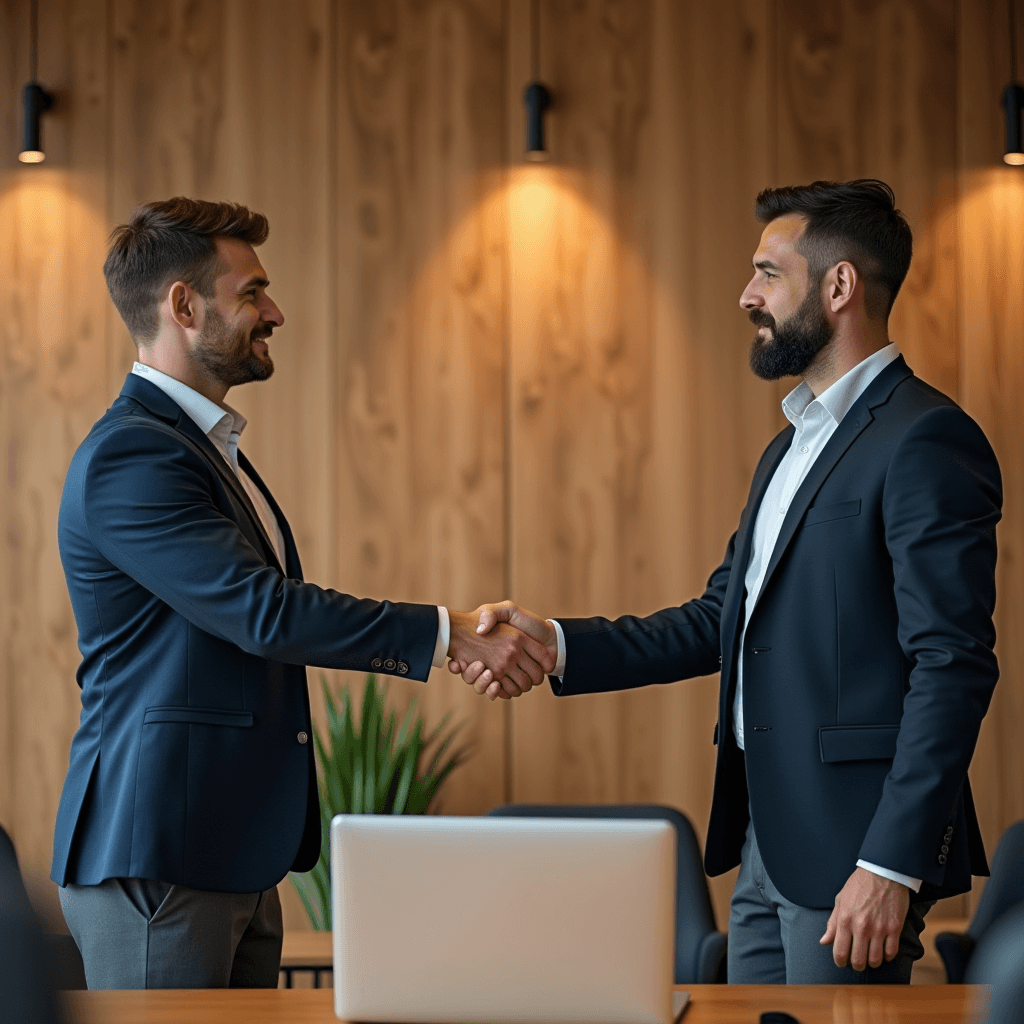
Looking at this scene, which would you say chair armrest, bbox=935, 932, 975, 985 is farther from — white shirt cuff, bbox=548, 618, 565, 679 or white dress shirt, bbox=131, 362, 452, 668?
white dress shirt, bbox=131, 362, 452, 668

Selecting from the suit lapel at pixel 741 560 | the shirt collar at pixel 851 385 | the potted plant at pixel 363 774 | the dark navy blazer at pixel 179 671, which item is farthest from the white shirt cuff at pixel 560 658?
the potted plant at pixel 363 774

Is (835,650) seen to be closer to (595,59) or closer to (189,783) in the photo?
(189,783)

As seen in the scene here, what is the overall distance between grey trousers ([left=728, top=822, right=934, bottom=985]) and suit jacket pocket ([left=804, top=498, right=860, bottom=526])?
56cm

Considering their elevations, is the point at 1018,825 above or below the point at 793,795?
below

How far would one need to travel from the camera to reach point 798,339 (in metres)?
2.44

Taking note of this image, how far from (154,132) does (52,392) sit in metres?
0.96

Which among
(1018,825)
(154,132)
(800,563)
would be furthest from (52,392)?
(1018,825)

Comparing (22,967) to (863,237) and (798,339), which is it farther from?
(863,237)

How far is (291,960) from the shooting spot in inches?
126

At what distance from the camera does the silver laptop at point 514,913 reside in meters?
1.47

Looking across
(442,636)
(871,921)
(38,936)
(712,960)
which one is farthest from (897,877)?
(38,936)

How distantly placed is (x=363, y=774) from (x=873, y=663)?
221cm

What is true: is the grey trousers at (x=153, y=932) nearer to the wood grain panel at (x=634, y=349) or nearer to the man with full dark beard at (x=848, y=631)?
the man with full dark beard at (x=848, y=631)

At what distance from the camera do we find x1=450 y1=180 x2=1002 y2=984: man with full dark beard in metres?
1.96
